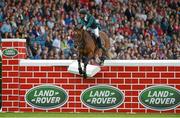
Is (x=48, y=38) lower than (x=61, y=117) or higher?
Answer: higher

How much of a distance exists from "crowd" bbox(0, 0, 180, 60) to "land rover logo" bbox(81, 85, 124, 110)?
758 cm

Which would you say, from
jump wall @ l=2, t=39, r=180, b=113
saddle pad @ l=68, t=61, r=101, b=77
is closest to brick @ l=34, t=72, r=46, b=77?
jump wall @ l=2, t=39, r=180, b=113

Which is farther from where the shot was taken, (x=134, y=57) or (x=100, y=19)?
(x=100, y=19)

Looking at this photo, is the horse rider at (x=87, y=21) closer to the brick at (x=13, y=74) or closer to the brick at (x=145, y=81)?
the brick at (x=145, y=81)

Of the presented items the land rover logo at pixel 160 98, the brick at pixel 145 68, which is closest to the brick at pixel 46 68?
the brick at pixel 145 68

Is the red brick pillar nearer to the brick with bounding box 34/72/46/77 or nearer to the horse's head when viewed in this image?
the brick with bounding box 34/72/46/77

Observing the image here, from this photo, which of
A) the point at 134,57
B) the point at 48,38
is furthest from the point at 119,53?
the point at 48,38

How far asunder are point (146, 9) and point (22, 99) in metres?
14.0

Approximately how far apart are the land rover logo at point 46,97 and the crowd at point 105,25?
7.24 metres

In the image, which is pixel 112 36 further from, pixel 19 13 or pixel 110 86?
pixel 110 86

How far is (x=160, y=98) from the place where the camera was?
2222 centimetres

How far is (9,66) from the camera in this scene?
74.2ft

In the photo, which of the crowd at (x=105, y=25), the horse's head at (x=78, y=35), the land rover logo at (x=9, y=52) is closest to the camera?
the land rover logo at (x=9, y=52)

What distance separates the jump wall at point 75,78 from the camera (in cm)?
2230
